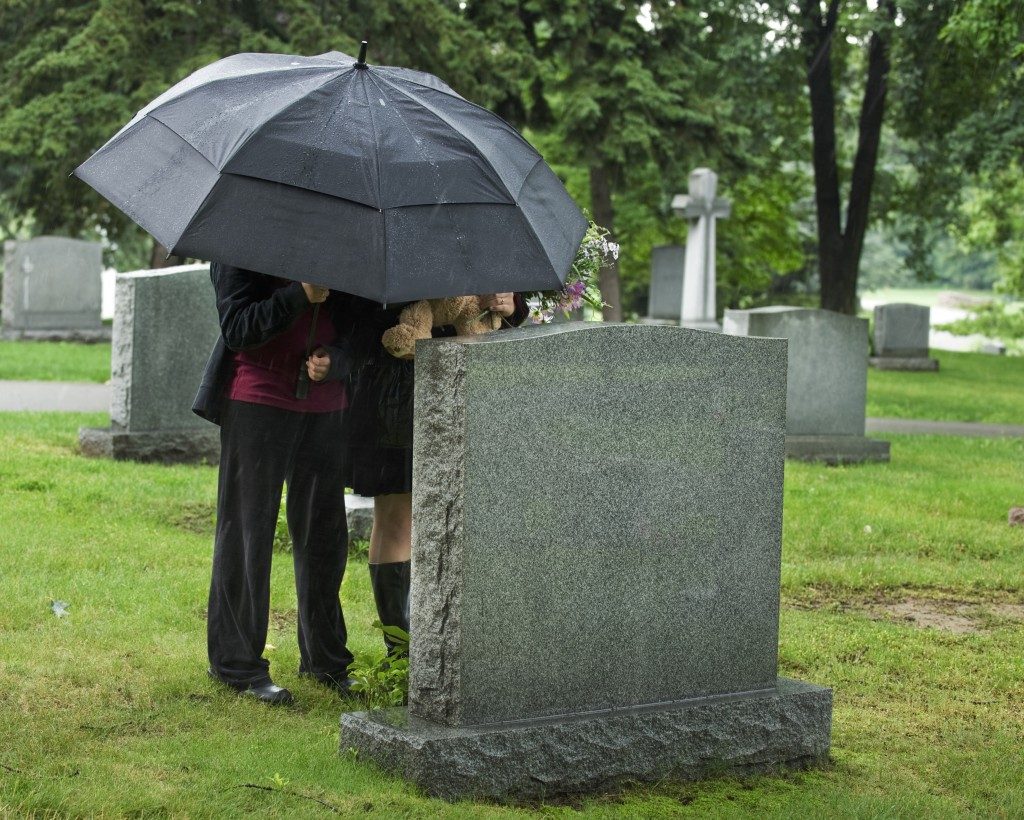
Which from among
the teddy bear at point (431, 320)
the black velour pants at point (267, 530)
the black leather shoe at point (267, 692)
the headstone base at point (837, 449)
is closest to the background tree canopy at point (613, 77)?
the headstone base at point (837, 449)

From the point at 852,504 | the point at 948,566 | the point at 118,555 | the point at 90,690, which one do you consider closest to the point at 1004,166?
the point at 852,504

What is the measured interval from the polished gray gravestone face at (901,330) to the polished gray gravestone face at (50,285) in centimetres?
1284

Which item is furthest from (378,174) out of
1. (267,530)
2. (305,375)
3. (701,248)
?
(701,248)

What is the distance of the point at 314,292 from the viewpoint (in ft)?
14.7

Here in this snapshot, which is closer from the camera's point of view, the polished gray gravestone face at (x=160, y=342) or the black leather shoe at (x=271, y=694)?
the black leather shoe at (x=271, y=694)

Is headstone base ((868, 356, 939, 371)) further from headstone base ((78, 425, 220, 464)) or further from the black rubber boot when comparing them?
the black rubber boot

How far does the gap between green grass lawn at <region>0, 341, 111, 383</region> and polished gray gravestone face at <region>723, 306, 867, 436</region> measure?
25.8 feet

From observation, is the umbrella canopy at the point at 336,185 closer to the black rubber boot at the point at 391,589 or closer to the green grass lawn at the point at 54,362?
the black rubber boot at the point at 391,589

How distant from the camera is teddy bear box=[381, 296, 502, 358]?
4.62 m

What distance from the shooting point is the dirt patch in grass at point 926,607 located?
7031mm

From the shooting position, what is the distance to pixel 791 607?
23.7ft

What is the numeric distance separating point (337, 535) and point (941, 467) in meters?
8.46

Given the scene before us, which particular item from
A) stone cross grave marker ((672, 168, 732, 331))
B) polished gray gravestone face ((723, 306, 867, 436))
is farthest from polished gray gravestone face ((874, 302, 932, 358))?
polished gray gravestone face ((723, 306, 867, 436))

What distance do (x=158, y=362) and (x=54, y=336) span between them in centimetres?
1294
